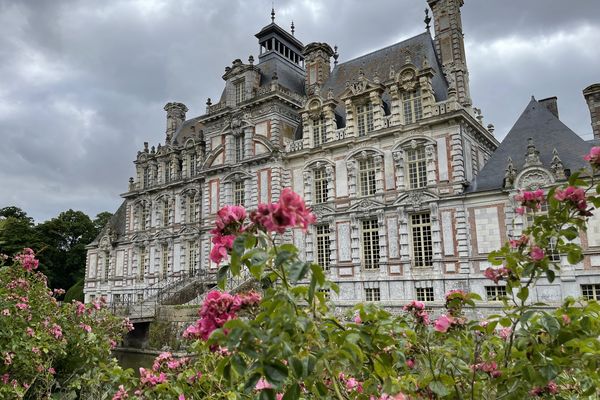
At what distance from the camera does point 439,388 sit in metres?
2.17

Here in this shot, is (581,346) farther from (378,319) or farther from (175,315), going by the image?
(175,315)

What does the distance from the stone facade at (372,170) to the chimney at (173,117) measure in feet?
18.3

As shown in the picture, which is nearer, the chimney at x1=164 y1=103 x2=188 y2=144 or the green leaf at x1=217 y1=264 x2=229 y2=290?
the green leaf at x1=217 y1=264 x2=229 y2=290

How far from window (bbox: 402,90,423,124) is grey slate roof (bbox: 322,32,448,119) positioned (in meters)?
0.92

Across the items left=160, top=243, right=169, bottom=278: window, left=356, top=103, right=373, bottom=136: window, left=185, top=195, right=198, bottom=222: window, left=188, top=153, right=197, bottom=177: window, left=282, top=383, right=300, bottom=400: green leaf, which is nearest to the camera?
left=282, top=383, right=300, bottom=400: green leaf

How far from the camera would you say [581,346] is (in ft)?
6.79

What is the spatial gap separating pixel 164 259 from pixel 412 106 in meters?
18.5

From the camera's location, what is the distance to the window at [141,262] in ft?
97.6

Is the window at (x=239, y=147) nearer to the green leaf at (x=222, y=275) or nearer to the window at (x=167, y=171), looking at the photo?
the window at (x=167, y=171)

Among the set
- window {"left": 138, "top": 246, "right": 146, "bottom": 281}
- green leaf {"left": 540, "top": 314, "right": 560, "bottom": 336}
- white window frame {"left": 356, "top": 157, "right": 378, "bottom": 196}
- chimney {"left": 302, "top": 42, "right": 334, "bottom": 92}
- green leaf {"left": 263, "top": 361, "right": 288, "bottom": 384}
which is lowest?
green leaf {"left": 263, "top": 361, "right": 288, "bottom": 384}

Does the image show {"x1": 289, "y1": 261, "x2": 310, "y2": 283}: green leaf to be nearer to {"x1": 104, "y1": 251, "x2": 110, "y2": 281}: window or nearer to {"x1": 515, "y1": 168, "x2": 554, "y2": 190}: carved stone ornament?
{"x1": 515, "y1": 168, "x2": 554, "y2": 190}: carved stone ornament

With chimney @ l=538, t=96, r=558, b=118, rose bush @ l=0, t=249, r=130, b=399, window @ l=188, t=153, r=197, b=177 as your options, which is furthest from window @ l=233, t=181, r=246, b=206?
rose bush @ l=0, t=249, r=130, b=399

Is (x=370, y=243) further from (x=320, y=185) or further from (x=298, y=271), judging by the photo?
(x=298, y=271)

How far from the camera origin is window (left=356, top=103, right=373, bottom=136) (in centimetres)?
2055
